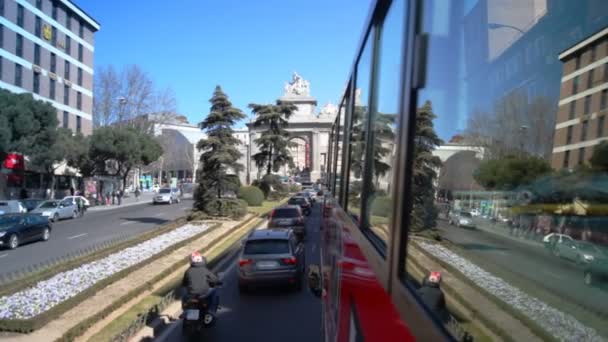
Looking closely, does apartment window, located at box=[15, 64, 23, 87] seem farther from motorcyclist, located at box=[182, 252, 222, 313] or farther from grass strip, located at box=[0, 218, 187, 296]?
motorcyclist, located at box=[182, 252, 222, 313]

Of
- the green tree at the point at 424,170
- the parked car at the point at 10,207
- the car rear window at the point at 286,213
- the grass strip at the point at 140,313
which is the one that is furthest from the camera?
the parked car at the point at 10,207

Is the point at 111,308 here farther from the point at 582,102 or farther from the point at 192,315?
the point at 582,102

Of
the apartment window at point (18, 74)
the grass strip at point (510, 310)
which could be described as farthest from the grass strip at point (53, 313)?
the apartment window at point (18, 74)

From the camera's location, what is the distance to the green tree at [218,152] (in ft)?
93.3

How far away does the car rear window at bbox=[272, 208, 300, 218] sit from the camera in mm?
21062

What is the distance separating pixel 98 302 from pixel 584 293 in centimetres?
971

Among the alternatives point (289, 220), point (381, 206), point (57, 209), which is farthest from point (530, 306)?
point (57, 209)

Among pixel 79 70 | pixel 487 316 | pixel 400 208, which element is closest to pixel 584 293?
pixel 487 316

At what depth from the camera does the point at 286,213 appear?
21250mm

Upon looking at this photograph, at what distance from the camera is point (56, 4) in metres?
46.0

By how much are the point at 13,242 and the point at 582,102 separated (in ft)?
68.5

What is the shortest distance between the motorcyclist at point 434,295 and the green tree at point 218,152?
2698 cm

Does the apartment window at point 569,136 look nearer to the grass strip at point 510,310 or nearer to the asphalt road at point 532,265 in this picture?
the asphalt road at point 532,265

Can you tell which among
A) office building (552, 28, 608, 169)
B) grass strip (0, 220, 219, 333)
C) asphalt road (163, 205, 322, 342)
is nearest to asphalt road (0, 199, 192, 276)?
grass strip (0, 220, 219, 333)
